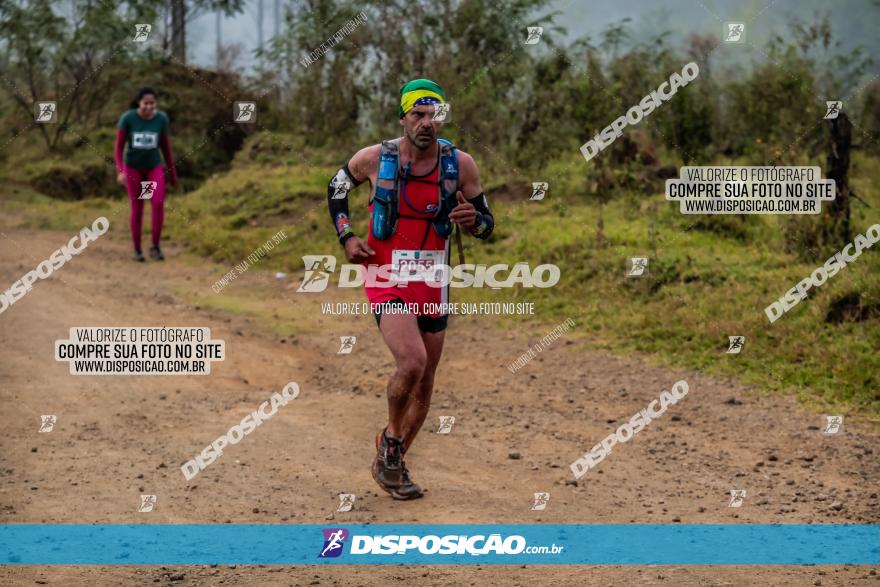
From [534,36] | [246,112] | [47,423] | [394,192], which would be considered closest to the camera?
[394,192]

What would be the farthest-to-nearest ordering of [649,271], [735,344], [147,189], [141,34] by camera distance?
[141,34]
[147,189]
[649,271]
[735,344]

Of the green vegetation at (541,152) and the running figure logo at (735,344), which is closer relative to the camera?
the running figure logo at (735,344)

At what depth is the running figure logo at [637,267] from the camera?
10.8 metres

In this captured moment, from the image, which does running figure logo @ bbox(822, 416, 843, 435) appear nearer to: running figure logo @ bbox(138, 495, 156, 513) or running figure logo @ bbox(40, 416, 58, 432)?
running figure logo @ bbox(138, 495, 156, 513)

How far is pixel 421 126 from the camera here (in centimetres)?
592

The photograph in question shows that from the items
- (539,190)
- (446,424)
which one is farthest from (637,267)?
(446,424)

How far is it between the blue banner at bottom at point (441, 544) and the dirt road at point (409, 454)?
11 centimetres

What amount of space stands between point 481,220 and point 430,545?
1.78 meters

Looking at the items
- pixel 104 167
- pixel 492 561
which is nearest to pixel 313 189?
pixel 104 167

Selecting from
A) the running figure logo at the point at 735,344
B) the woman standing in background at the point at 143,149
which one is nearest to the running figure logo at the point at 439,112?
the running figure logo at the point at 735,344

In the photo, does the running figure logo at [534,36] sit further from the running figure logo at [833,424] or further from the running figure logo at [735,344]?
the running figure logo at [833,424]

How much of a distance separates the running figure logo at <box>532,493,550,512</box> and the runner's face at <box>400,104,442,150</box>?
6.64 feet

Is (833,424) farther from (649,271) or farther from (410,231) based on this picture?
(649,271)

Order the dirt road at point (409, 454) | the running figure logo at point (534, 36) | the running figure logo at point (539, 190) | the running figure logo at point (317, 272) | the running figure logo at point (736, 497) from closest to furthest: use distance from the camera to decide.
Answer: the dirt road at point (409, 454) → the running figure logo at point (736, 497) → the running figure logo at point (317, 272) → the running figure logo at point (539, 190) → the running figure logo at point (534, 36)
